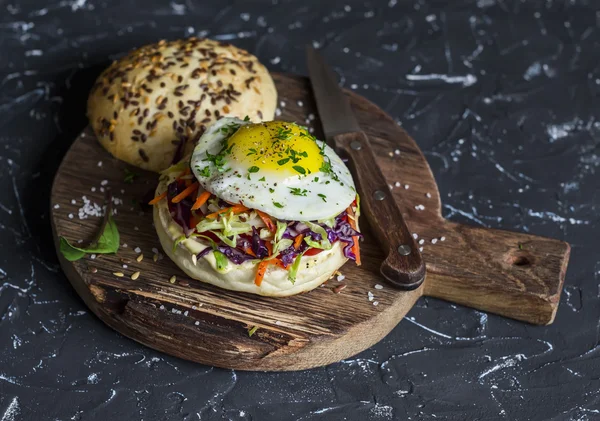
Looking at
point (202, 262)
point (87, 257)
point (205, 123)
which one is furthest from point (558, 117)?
point (87, 257)

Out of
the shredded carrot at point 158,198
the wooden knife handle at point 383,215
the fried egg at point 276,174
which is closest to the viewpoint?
the fried egg at point 276,174

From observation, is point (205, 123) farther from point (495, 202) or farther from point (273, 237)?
point (495, 202)

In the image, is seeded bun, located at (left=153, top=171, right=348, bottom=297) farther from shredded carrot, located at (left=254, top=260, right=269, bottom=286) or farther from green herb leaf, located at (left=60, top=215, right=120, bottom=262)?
green herb leaf, located at (left=60, top=215, right=120, bottom=262)

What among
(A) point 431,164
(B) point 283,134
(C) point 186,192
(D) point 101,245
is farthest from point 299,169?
(A) point 431,164

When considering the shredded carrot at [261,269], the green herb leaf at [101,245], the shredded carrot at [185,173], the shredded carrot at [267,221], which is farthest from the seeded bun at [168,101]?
the shredded carrot at [261,269]

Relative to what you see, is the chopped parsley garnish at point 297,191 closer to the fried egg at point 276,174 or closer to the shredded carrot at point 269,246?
the fried egg at point 276,174

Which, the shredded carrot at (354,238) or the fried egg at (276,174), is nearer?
the fried egg at (276,174)
